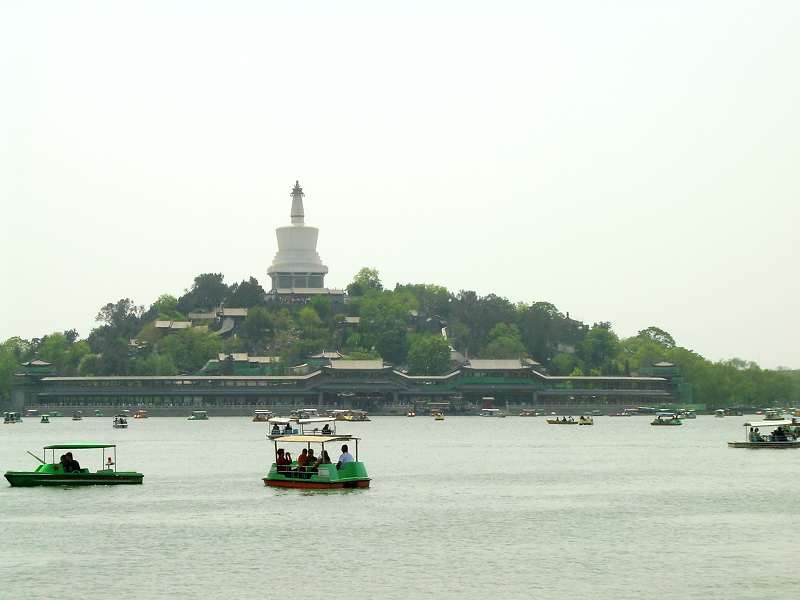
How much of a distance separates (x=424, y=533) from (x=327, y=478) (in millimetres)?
12987

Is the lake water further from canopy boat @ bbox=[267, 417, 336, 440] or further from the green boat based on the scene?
canopy boat @ bbox=[267, 417, 336, 440]

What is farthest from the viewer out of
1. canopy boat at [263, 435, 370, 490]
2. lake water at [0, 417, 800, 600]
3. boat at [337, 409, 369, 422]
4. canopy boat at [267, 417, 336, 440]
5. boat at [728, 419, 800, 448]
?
boat at [337, 409, 369, 422]

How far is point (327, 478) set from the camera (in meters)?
63.4

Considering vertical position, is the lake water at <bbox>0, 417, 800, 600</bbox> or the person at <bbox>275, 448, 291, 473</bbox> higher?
the person at <bbox>275, 448, 291, 473</bbox>

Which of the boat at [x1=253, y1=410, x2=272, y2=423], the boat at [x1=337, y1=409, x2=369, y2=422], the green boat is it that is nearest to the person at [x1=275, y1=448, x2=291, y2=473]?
the green boat

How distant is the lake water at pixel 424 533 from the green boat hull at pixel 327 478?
50cm

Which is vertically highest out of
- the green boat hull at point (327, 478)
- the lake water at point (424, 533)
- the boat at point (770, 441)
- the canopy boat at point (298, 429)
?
the canopy boat at point (298, 429)

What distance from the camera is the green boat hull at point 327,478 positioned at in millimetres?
63500

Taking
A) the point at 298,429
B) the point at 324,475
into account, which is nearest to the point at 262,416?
the point at 298,429

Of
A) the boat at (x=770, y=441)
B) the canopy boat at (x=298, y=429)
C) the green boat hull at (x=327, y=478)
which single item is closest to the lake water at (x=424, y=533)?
the green boat hull at (x=327, y=478)

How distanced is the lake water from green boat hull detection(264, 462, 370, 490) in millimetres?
499

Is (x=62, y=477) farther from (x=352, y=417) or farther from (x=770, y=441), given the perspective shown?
(x=352, y=417)

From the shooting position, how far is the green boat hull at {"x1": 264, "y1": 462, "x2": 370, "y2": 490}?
6350 centimetres

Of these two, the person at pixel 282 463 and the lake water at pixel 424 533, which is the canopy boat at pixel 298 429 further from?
the person at pixel 282 463
